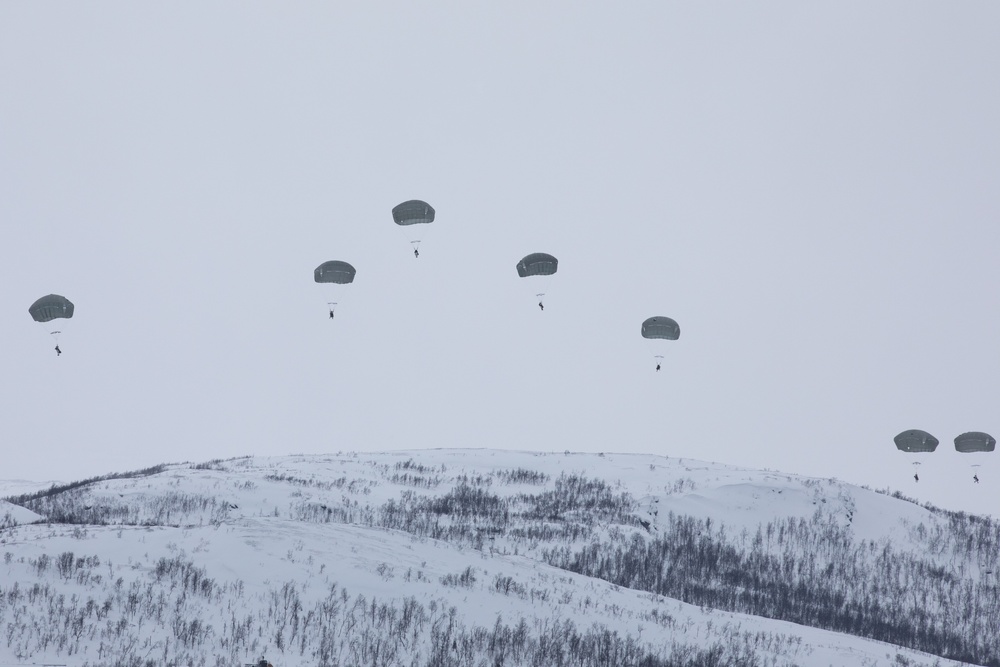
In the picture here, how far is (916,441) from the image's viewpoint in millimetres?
48000

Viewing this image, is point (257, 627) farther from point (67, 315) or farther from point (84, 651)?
point (67, 315)

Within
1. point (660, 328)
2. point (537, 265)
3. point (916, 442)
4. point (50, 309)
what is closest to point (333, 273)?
point (537, 265)

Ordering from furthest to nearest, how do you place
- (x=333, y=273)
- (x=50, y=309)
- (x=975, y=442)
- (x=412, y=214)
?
(x=975, y=442), (x=412, y=214), (x=333, y=273), (x=50, y=309)

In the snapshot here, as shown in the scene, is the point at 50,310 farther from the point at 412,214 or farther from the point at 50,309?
the point at 412,214

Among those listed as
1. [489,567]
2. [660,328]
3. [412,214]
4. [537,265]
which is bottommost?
A: [489,567]

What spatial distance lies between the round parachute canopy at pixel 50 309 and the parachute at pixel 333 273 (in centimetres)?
1028

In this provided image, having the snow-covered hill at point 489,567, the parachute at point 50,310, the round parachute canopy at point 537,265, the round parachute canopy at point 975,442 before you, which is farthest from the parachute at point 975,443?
the parachute at point 50,310

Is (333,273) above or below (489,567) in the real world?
above

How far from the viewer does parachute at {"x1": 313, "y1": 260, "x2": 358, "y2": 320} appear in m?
40.2

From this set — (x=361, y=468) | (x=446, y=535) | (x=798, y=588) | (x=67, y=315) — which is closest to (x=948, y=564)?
(x=798, y=588)

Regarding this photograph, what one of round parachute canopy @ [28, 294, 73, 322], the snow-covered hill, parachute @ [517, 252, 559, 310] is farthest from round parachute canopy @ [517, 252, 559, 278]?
round parachute canopy @ [28, 294, 73, 322]

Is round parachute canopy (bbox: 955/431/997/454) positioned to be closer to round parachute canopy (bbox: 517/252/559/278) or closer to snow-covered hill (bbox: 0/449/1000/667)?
snow-covered hill (bbox: 0/449/1000/667)

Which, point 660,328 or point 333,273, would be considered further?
point 660,328

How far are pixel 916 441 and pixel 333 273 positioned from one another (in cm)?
3015
